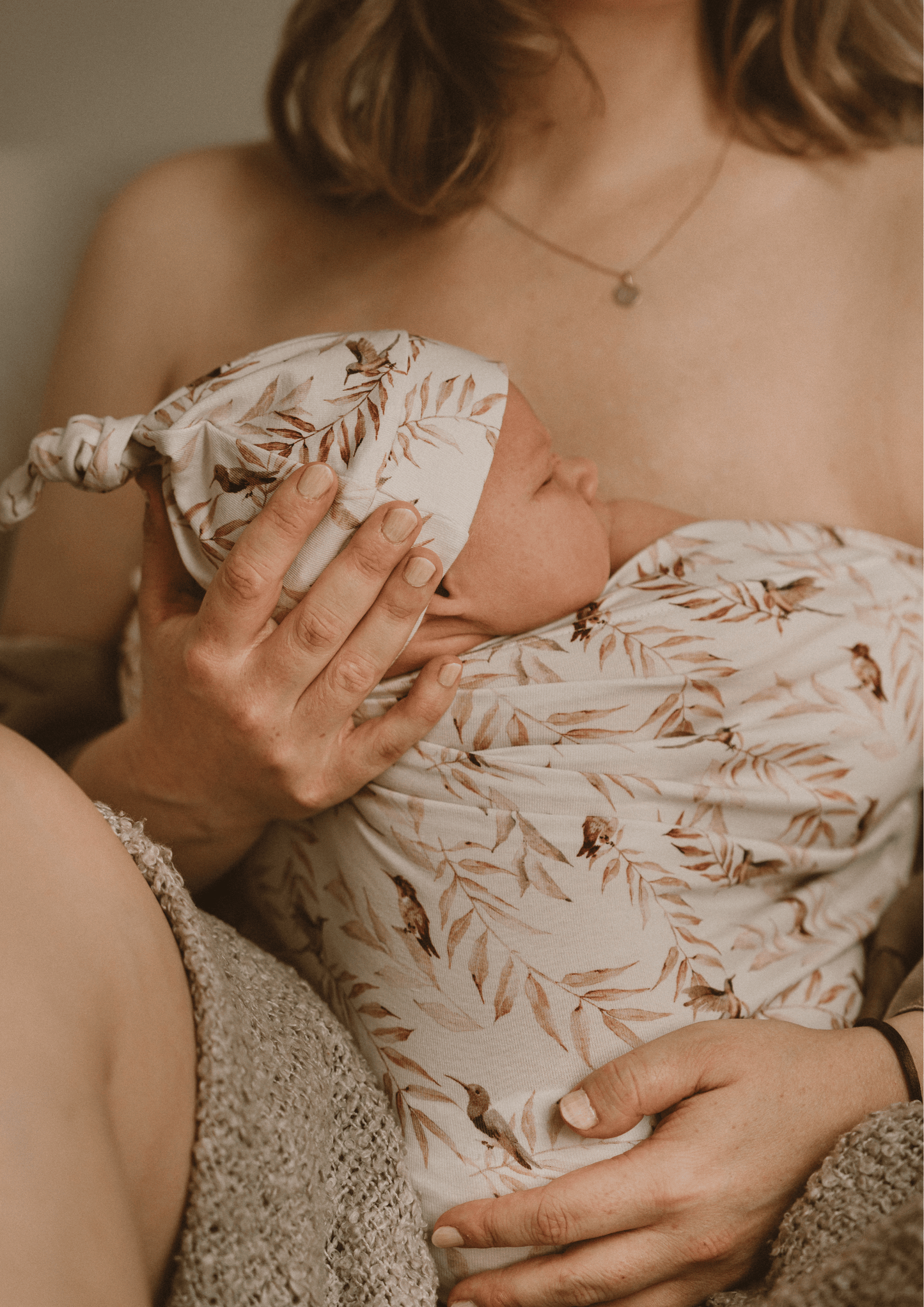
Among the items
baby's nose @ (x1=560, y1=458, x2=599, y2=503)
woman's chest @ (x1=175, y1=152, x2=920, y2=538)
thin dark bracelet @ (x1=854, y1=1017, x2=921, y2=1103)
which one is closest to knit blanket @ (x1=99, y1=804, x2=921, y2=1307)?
thin dark bracelet @ (x1=854, y1=1017, x2=921, y2=1103)

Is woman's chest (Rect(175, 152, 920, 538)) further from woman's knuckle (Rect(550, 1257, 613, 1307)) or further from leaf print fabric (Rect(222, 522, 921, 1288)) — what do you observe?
woman's knuckle (Rect(550, 1257, 613, 1307))

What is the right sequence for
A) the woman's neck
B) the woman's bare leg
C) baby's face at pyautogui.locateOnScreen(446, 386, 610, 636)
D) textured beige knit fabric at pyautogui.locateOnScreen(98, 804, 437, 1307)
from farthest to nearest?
1. the woman's neck
2. baby's face at pyautogui.locateOnScreen(446, 386, 610, 636)
3. textured beige knit fabric at pyautogui.locateOnScreen(98, 804, 437, 1307)
4. the woman's bare leg

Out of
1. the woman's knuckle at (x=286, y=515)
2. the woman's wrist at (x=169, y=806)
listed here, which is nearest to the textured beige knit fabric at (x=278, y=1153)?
the woman's wrist at (x=169, y=806)

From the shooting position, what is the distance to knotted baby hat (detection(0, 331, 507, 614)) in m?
0.75

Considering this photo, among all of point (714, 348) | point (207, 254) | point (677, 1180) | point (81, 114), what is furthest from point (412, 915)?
point (81, 114)

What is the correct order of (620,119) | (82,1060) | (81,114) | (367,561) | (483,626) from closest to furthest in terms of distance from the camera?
1. (82,1060)
2. (367,561)
3. (483,626)
4. (620,119)
5. (81,114)

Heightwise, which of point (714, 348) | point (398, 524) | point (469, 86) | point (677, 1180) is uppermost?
point (469, 86)

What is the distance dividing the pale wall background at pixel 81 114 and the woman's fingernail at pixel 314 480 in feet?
2.40

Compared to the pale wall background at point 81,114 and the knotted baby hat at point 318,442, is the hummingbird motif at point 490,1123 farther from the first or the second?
the pale wall background at point 81,114

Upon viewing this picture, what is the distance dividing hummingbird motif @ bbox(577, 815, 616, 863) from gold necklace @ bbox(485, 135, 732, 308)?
0.63 m

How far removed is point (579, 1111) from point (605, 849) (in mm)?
181

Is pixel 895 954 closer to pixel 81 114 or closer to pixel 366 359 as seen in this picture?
pixel 366 359

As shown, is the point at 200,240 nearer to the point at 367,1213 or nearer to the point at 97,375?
the point at 97,375

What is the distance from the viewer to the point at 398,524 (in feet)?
2.40
